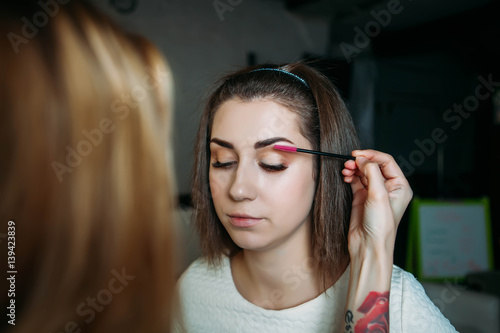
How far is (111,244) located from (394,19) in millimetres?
2199

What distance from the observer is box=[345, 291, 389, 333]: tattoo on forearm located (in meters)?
0.71

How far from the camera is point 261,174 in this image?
32.2 inches

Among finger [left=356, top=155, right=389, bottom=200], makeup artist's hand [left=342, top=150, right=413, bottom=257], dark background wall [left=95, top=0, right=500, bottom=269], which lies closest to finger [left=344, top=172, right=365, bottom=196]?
makeup artist's hand [left=342, top=150, right=413, bottom=257]

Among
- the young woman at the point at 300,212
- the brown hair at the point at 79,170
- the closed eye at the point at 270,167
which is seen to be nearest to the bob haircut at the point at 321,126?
the young woman at the point at 300,212

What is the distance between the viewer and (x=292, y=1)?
1889 millimetres

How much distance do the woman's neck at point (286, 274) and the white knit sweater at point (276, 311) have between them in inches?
1.2

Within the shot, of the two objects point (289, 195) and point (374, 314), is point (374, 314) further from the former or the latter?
point (289, 195)

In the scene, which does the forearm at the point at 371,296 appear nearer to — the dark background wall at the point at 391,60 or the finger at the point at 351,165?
the finger at the point at 351,165

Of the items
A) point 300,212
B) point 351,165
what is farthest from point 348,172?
point 300,212

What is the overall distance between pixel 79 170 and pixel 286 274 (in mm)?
716

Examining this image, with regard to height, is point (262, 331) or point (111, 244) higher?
point (111, 244)

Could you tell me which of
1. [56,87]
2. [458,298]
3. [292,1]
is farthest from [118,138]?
[292,1]

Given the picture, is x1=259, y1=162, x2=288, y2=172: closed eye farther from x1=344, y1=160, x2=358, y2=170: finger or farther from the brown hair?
the brown hair

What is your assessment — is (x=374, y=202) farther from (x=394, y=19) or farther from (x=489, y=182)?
(x=489, y=182)
